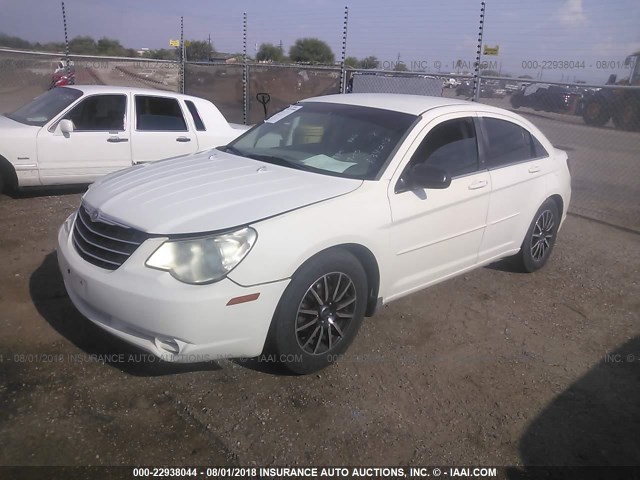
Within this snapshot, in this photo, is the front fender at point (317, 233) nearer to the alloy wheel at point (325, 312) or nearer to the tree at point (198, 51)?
the alloy wheel at point (325, 312)

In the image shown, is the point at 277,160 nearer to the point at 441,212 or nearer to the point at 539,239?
→ the point at 441,212

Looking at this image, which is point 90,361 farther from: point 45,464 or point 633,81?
point 633,81

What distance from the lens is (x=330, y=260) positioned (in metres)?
3.10

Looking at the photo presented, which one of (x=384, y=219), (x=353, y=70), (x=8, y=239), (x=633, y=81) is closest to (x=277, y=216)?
(x=384, y=219)

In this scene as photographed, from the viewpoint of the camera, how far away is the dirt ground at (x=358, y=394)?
268 cm

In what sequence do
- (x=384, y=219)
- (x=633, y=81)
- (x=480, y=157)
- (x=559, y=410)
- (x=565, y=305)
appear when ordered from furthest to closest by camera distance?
(x=633, y=81)
(x=565, y=305)
(x=480, y=157)
(x=384, y=219)
(x=559, y=410)

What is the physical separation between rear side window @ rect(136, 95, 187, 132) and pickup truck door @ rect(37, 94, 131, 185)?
188 millimetres

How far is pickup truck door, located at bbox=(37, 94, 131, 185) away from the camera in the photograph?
653 centimetres

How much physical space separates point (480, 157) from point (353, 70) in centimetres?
620

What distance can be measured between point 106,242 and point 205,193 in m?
0.62

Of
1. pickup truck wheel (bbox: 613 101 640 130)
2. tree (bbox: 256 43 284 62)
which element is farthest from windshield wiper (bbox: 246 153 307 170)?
tree (bbox: 256 43 284 62)

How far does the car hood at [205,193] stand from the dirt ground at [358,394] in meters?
0.95

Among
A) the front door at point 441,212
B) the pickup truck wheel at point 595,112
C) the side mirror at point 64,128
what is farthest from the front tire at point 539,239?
the pickup truck wheel at point 595,112

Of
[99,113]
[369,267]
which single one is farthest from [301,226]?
[99,113]
